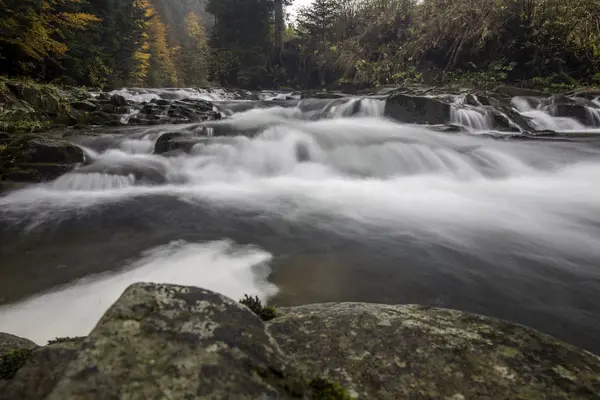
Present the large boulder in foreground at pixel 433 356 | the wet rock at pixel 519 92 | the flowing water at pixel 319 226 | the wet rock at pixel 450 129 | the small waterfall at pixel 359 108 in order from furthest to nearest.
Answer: the small waterfall at pixel 359 108, the wet rock at pixel 519 92, the wet rock at pixel 450 129, the flowing water at pixel 319 226, the large boulder in foreground at pixel 433 356

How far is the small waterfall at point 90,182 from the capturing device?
21.2ft

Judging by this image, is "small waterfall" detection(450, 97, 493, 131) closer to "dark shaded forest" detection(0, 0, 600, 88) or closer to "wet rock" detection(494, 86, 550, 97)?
"wet rock" detection(494, 86, 550, 97)

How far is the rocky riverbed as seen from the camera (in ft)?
2.98

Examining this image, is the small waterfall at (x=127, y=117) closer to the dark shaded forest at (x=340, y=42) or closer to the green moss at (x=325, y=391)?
the dark shaded forest at (x=340, y=42)

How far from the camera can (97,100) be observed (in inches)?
512

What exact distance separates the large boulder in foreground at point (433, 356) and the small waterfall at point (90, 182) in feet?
20.1

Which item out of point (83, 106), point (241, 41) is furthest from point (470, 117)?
point (241, 41)

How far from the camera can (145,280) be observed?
10.7 feet

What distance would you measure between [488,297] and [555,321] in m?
0.50

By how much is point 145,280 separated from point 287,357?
264 centimetres

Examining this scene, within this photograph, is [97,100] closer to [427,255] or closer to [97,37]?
[97,37]


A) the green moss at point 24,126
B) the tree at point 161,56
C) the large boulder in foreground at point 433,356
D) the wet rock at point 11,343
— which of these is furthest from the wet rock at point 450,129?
the tree at point 161,56

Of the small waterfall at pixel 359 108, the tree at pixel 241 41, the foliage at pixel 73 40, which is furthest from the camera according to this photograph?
the tree at pixel 241 41

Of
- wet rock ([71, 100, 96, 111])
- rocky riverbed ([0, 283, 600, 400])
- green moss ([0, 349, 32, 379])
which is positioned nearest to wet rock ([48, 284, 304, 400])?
rocky riverbed ([0, 283, 600, 400])
